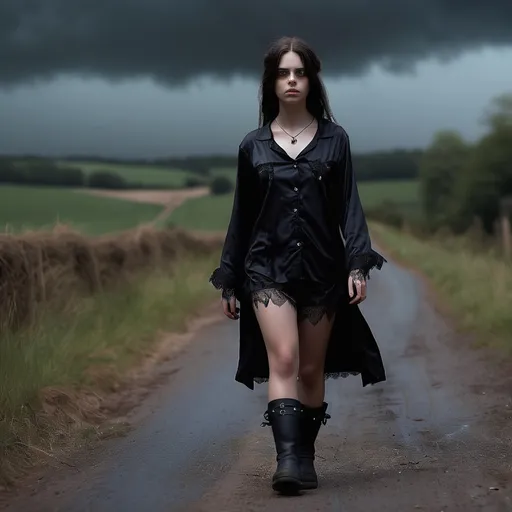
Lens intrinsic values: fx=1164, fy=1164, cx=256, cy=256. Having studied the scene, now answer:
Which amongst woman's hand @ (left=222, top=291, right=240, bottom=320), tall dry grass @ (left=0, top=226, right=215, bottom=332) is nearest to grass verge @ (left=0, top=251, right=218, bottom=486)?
tall dry grass @ (left=0, top=226, right=215, bottom=332)

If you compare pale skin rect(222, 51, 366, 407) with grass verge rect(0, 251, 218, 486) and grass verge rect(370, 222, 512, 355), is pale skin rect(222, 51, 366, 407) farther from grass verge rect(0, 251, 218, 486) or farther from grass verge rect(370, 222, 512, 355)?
grass verge rect(370, 222, 512, 355)

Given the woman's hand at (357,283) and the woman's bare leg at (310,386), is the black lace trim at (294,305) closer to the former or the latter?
the woman's bare leg at (310,386)

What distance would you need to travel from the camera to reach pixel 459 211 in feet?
186

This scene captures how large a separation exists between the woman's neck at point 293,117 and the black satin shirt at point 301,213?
82 millimetres

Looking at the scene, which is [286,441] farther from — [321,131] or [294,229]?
[321,131]

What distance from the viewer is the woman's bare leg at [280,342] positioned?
535 cm

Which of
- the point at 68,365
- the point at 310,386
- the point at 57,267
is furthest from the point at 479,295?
the point at 310,386

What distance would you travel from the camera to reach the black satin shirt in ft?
17.7

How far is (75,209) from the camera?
21.9 meters

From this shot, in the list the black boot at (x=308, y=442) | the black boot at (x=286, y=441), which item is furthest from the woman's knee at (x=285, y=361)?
the black boot at (x=308, y=442)

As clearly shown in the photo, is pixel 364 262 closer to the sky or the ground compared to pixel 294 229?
closer to the ground

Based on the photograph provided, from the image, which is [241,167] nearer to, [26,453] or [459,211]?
[26,453]

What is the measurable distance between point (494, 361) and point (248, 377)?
197 inches

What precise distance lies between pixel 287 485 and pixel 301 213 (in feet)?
4.10
